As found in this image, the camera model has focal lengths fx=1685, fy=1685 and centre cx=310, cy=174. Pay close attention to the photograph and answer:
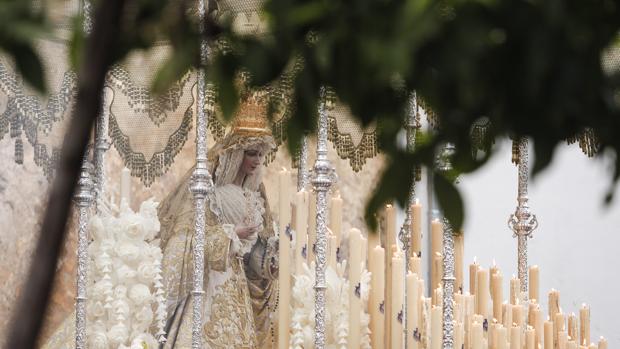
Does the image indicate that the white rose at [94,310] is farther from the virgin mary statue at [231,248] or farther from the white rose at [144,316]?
the virgin mary statue at [231,248]

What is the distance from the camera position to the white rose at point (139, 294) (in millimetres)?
6164

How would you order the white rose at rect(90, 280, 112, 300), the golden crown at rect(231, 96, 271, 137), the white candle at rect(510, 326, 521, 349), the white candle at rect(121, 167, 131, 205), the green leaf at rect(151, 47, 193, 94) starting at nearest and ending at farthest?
1. the green leaf at rect(151, 47, 193, 94)
2. the white rose at rect(90, 280, 112, 300)
3. the white candle at rect(510, 326, 521, 349)
4. the white candle at rect(121, 167, 131, 205)
5. the golden crown at rect(231, 96, 271, 137)

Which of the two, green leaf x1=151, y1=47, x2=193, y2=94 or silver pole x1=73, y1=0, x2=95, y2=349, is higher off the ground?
silver pole x1=73, y1=0, x2=95, y2=349

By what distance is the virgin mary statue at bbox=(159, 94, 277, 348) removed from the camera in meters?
6.65

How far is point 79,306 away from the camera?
5.92 m

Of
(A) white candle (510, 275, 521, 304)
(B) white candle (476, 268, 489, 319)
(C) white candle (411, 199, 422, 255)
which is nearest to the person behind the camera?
(C) white candle (411, 199, 422, 255)

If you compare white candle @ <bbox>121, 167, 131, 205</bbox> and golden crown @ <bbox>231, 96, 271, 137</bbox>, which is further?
golden crown @ <bbox>231, 96, 271, 137</bbox>

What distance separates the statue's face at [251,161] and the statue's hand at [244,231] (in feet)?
0.77

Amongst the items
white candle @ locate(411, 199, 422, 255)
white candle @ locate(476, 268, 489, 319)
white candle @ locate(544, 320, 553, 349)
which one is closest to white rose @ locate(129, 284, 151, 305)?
white candle @ locate(411, 199, 422, 255)

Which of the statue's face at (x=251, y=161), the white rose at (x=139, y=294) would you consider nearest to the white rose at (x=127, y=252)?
the white rose at (x=139, y=294)

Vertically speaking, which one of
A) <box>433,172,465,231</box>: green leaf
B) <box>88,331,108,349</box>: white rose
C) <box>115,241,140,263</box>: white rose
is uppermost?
<box>115,241,140,263</box>: white rose

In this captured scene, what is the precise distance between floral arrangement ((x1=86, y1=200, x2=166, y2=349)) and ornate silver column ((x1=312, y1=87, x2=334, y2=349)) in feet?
2.18

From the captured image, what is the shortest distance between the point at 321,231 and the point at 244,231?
1.18 meters

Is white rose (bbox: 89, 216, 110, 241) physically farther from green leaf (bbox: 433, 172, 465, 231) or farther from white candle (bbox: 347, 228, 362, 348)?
green leaf (bbox: 433, 172, 465, 231)
